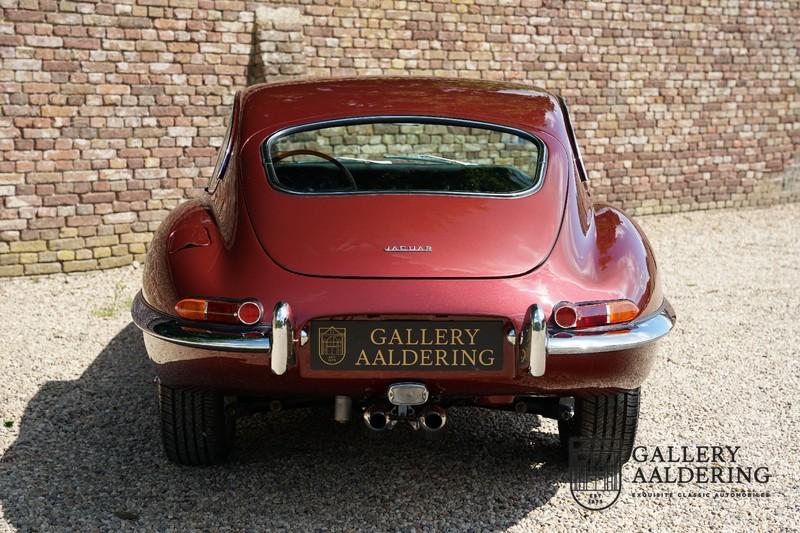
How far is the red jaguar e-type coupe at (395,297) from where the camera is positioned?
120 inches

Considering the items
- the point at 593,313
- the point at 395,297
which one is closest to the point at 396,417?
the point at 395,297

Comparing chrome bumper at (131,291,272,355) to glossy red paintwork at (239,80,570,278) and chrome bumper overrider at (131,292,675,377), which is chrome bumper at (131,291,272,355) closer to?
chrome bumper overrider at (131,292,675,377)

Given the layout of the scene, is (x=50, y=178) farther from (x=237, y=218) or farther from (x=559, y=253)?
(x=559, y=253)

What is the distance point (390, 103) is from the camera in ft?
12.9

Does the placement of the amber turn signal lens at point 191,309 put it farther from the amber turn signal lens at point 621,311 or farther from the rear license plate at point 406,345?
the amber turn signal lens at point 621,311

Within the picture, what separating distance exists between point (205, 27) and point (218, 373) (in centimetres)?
575

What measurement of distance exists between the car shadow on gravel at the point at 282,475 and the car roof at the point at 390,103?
4.41 ft

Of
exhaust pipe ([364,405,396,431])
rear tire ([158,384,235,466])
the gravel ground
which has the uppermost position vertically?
exhaust pipe ([364,405,396,431])

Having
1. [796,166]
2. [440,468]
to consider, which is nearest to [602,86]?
[796,166]

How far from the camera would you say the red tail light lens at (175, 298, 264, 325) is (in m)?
3.05

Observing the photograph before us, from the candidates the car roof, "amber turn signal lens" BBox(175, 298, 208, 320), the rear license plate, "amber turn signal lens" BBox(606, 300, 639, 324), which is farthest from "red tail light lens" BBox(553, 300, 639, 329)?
"amber turn signal lens" BBox(175, 298, 208, 320)

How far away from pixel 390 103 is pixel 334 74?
5368mm

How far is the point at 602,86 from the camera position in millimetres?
10883

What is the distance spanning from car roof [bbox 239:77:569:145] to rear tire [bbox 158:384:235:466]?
1090 mm
